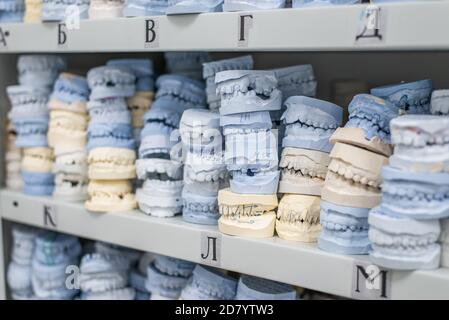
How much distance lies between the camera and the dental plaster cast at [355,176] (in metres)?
0.92

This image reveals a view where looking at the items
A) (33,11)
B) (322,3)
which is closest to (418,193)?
(322,3)

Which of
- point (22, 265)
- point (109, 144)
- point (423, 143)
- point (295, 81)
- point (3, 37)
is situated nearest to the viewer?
point (423, 143)

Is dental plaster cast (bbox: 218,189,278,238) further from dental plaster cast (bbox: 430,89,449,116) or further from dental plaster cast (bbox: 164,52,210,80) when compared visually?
dental plaster cast (bbox: 164,52,210,80)

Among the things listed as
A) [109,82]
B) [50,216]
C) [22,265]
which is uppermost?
[109,82]

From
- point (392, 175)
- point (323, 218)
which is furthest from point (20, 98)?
point (392, 175)

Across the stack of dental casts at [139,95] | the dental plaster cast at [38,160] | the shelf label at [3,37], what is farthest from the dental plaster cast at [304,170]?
the shelf label at [3,37]

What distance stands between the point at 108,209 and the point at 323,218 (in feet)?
1.69

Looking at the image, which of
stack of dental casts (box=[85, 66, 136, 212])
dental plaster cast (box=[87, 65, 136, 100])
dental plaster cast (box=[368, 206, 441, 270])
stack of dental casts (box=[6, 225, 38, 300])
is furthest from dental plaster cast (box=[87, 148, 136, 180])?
dental plaster cast (box=[368, 206, 441, 270])

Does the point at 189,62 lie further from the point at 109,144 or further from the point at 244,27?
the point at 244,27

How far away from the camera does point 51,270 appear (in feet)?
4.56

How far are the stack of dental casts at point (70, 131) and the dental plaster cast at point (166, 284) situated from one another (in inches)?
10.6

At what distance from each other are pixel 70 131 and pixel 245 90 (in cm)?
51

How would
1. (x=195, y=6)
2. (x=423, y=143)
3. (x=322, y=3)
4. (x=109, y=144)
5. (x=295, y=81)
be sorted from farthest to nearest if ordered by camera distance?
(x=109, y=144) → (x=295, y=81) → (x=195, y=6) → (x=322, y=3) → (x=423, y=143)

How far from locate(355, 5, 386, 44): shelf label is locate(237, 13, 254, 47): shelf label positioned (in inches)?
7.9
